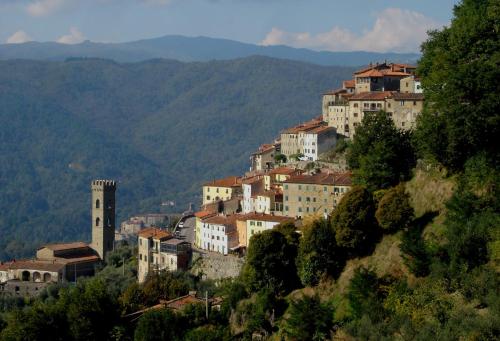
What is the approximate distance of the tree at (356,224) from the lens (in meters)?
41.9

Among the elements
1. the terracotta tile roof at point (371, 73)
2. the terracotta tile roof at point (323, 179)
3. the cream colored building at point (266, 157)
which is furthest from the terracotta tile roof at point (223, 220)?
the terracotta tile roof at point (371, 73)

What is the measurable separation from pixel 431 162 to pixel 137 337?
15.3m

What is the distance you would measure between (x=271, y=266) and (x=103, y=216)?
54763mm

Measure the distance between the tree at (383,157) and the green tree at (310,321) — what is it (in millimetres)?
8754

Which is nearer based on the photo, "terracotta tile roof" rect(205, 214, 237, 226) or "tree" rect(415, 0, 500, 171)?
"tree" rect(415, 0, 500, 171)

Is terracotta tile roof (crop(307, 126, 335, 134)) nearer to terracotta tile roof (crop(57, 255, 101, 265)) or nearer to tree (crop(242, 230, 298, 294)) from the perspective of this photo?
terracotta tile roof (crop(57, 255, 101, 265))

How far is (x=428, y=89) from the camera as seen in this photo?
42.2 m

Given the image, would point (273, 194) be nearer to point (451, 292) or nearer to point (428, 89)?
point (428, 89)

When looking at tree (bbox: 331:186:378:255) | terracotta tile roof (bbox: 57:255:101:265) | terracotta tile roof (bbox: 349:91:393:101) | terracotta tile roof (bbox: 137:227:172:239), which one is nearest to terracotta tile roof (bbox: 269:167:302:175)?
terracotta tile roof (bbox: 349:91:393:101)

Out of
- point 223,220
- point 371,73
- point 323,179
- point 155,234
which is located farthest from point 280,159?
point 323,179

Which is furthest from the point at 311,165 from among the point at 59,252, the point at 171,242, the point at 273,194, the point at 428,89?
the point at 59,252

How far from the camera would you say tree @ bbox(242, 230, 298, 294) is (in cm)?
4406

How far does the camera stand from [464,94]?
1491 inches

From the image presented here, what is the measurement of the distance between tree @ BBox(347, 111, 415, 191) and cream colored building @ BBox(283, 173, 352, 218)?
7570 mm
